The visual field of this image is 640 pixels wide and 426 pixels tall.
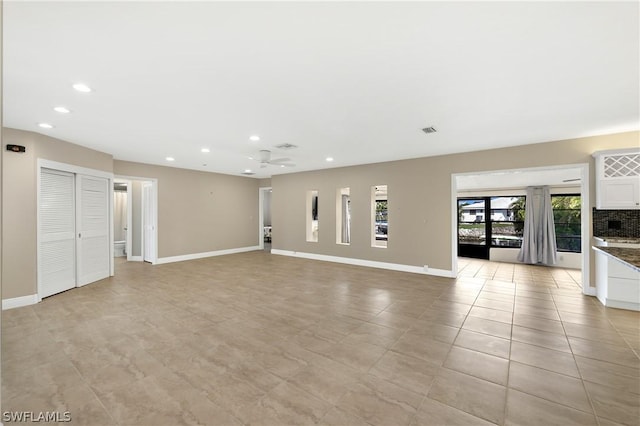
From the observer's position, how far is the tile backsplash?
14.0 ft

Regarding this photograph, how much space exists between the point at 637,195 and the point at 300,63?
17.6 ft

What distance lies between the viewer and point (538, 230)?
759cm

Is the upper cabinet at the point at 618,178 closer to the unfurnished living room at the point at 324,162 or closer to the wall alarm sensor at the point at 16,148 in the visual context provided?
the unfurnished living room at the point at 324,162

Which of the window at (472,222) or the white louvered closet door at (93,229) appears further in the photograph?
the window at (472,222)

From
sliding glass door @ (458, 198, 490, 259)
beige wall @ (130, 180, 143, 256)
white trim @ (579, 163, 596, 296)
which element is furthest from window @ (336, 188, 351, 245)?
beige wall @ (130, 180, 143, 256)

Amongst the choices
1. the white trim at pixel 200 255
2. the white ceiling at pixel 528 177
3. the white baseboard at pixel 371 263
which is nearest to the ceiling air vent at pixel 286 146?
the white baseboard at pixel 371 263

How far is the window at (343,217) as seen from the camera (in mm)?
7539

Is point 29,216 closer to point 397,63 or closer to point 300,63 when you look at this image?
point 300,63

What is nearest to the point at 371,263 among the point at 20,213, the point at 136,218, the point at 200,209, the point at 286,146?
the point at 286,146

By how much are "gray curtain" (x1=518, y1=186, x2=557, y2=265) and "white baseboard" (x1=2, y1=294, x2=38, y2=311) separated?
10.9 m

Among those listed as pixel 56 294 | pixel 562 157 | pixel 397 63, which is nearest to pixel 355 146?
pixel 397 63

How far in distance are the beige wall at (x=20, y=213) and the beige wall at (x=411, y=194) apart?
558 centimetres

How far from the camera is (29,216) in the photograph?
4.12 meters

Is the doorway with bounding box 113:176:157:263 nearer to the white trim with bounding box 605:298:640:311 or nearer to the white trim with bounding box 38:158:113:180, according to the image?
the white trim with bounding box 38:158:113:180
